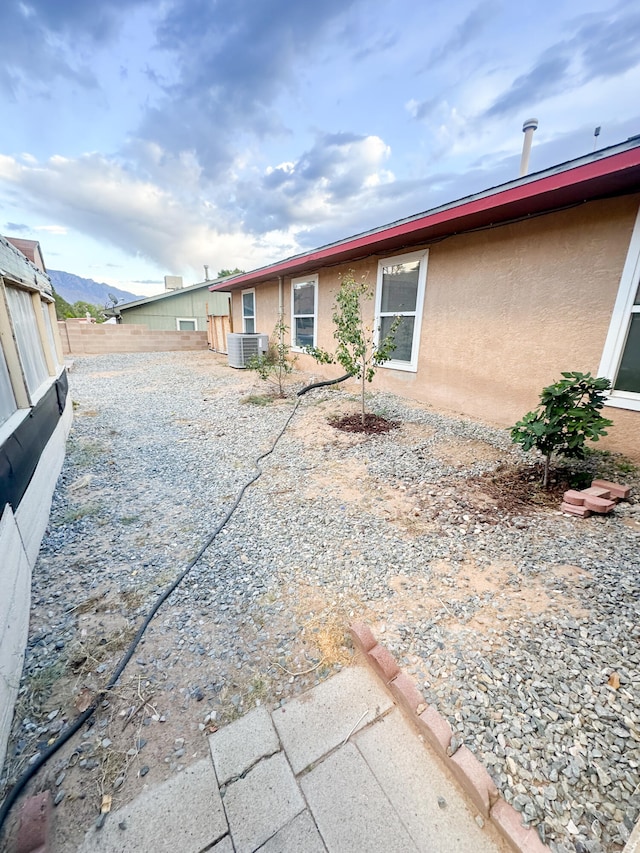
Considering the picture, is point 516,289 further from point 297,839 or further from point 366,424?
point 297,839

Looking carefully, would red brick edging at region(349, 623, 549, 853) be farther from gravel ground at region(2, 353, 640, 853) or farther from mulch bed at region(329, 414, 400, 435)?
mulch bed at region(329, 414, 400, 435)

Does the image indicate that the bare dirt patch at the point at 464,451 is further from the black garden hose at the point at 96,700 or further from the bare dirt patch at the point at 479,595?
the black garden hose at the point at 96,700

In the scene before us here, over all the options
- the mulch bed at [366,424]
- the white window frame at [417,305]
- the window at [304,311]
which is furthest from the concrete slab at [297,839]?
the window at [304,311]

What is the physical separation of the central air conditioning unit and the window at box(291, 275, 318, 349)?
1.20 metres

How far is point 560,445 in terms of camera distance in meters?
2.70

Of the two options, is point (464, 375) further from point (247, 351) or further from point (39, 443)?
point (247, 351)

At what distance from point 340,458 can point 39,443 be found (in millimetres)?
2744

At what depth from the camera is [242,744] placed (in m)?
1.21

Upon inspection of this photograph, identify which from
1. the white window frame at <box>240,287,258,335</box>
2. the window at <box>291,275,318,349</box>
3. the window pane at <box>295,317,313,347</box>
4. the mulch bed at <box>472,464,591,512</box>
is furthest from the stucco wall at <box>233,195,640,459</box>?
the white window frame at <box>240,287,258,335</box>

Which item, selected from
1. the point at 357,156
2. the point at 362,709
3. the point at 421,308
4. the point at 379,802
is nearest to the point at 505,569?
the point at 362,709

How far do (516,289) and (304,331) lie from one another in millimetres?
5026

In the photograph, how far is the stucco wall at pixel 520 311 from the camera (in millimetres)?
3248

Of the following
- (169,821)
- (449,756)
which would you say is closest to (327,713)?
(449,756)

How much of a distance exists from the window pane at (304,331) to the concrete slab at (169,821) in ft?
24.1
